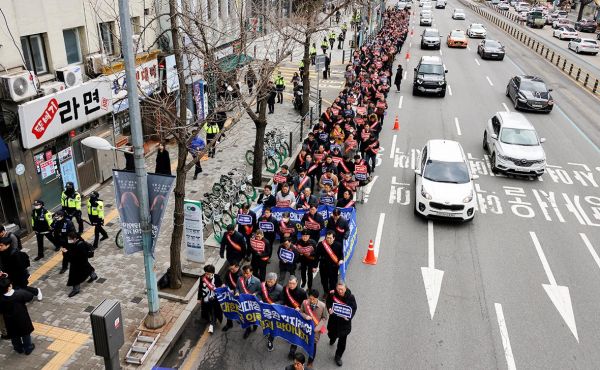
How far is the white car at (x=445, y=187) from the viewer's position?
48.6 feet

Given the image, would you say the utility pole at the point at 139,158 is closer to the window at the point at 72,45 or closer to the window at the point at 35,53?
the window at the point at 35,53

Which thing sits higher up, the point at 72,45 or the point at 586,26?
the point at 72,45

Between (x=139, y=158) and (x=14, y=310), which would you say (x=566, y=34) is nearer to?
(x=139, y=158)

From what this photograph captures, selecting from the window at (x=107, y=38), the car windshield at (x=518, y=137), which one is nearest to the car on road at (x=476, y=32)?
the car windshield at (x=518, y=137)

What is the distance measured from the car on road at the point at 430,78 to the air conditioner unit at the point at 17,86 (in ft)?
72.1

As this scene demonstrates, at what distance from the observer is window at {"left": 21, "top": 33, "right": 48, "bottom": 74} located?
13305 millimetres

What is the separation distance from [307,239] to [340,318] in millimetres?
2338

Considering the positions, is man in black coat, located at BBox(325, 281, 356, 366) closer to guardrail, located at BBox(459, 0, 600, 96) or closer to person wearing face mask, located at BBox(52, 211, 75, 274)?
person wearing face mask, located at BBox(52, 211, 75, 274)

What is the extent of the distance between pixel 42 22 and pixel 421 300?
39.0 ft

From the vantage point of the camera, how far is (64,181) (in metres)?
15.0

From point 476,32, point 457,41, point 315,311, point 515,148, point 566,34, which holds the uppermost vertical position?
point 315,311

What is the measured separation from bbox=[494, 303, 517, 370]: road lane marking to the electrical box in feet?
23.2

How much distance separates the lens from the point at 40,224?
12.4 m

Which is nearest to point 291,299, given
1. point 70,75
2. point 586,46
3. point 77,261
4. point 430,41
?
point 77,261
